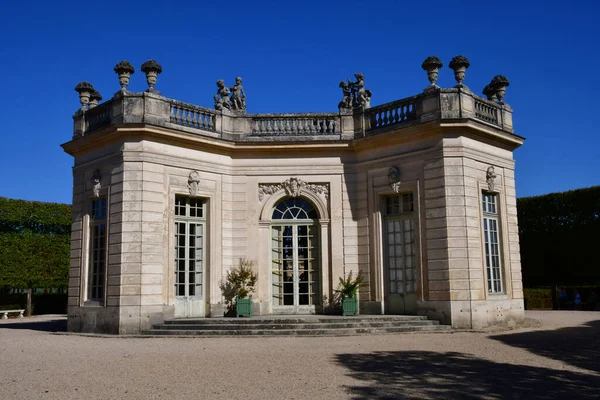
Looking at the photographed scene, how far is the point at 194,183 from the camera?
42.4 ft

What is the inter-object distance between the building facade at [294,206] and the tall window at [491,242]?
4 centimetres

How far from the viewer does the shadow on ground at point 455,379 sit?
18.1 ft

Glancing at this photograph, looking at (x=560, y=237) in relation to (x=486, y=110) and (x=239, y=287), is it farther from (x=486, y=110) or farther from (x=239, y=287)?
(x=239, y=287)

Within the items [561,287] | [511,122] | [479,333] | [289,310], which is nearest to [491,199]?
[511,122]

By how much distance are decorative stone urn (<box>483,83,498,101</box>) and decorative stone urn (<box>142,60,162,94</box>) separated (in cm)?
772

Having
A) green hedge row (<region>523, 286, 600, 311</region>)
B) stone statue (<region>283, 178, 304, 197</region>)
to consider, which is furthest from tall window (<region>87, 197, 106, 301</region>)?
green hedge row (<region>523, 286, 600, 311</region>)

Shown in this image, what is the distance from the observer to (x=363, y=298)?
13172 millimetres

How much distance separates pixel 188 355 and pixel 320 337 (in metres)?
2.91

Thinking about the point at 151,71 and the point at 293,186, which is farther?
the point at 293,186

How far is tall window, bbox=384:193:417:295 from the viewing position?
Result: 1260cm

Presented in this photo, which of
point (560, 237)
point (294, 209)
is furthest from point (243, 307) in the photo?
point (560, 237)

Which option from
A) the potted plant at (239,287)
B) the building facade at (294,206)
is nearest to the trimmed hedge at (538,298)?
the building facade at (294,206)

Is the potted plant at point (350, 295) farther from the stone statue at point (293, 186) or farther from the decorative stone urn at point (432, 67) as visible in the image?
the decorative stone urn at point (432, 67)

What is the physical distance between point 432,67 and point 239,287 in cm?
643
